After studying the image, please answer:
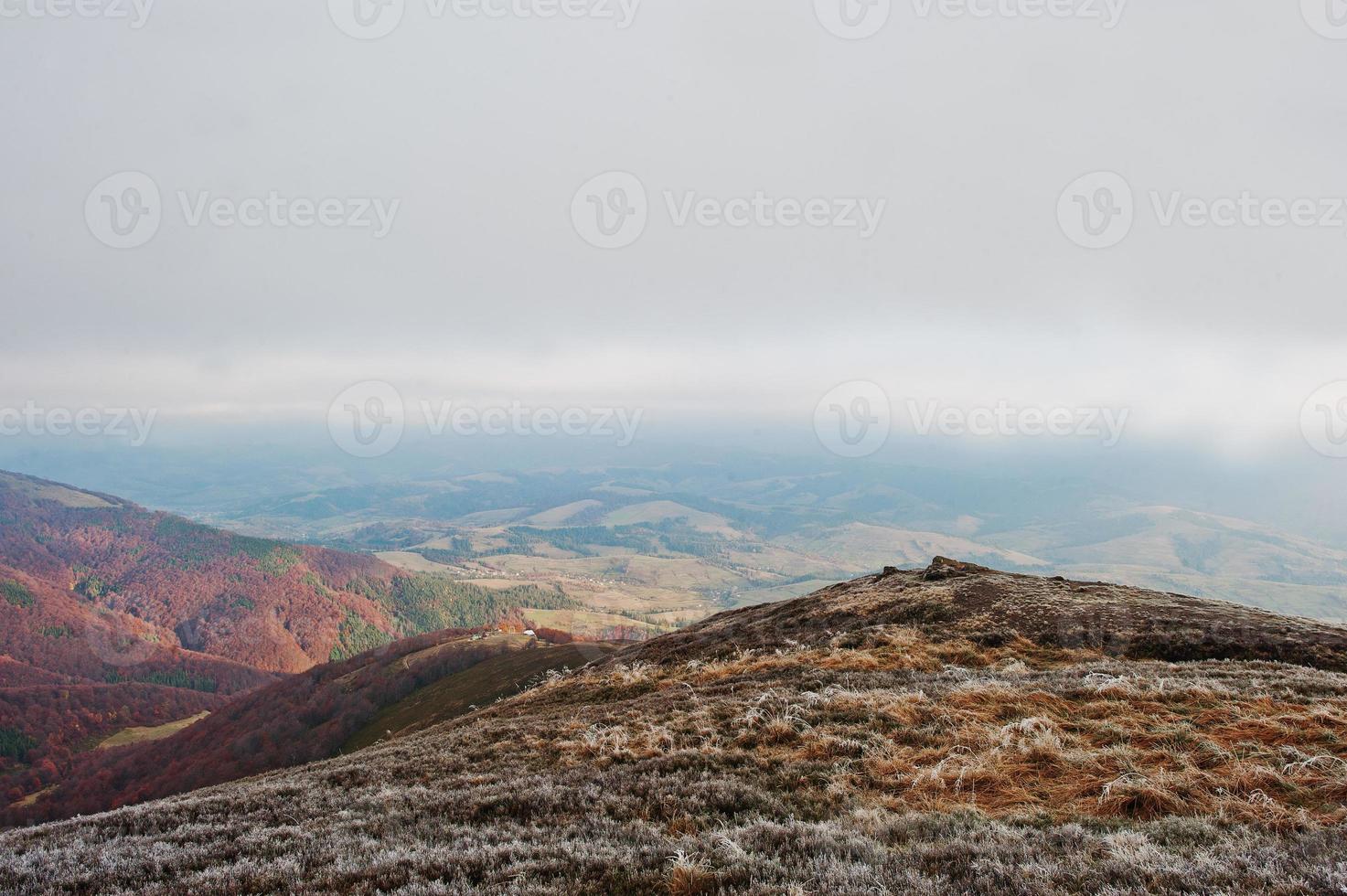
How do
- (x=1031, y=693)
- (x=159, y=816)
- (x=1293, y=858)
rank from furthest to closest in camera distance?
(x=1031, y=693), (x=159, y=816), (x=1293, y=858)

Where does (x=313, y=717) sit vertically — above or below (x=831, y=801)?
below

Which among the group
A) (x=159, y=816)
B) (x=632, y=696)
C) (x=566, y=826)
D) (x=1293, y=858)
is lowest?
(x=632, y=696)

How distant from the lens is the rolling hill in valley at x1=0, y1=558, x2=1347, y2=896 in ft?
23.2

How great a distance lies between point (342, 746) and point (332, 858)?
101 metres

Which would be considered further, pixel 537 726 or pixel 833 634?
pixel 833 634

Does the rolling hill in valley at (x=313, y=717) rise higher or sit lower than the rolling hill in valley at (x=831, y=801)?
lower

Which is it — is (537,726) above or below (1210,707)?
below

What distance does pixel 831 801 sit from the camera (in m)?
10.1

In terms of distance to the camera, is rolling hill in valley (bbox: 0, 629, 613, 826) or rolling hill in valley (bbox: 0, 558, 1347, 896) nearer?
rolling hill in valley (bbox: 0, 558, 1347, 896)

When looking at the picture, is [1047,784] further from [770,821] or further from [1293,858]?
[770,821]

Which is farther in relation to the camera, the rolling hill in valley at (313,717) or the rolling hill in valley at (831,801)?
the rolling hill in valley at (313,717)

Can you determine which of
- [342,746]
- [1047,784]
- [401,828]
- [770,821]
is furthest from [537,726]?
[342,746]

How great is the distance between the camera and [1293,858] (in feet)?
20.4

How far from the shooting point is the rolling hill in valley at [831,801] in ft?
23.2
